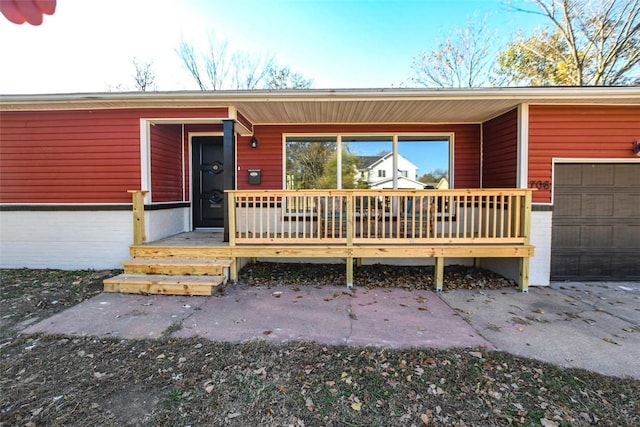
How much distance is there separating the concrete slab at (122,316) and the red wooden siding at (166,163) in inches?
80.4

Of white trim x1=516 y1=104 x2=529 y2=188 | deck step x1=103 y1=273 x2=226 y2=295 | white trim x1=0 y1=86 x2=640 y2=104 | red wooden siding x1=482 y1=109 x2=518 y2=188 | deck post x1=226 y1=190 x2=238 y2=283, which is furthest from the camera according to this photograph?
red wooden siding x1=482 y1=109 x2=518 y2=188

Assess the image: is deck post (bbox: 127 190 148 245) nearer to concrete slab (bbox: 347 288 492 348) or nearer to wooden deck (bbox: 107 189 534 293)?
wooden deck (bbox: 107 189 534 293)

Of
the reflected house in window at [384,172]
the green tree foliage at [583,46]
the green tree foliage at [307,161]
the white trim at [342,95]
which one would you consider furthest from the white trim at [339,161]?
the green tree foliage at [583,46]

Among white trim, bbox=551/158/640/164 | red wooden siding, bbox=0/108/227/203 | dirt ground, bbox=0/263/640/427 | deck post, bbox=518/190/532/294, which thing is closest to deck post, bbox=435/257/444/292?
deck post, bbox=518/190/532/294

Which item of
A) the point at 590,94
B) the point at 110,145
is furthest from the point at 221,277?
the point at 590,94

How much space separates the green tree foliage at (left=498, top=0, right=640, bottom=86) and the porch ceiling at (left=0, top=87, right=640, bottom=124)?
8.64 meters

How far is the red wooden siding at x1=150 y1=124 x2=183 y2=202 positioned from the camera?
545cm

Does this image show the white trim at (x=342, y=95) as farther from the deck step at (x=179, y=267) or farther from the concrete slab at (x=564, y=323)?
the concrete slab at (x=564, y=323)

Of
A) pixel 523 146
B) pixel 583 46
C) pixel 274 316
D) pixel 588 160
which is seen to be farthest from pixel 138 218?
pixel 583 46

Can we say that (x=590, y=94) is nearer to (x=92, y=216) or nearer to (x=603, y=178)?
(x=603, y=178)

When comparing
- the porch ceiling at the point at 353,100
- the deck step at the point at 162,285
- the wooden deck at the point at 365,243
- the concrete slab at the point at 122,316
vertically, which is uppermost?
the porch ceiling at the point at 353,100

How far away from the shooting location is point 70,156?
5.28 meters

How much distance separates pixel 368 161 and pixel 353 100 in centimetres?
182

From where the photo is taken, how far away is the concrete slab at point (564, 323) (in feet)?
8.69
